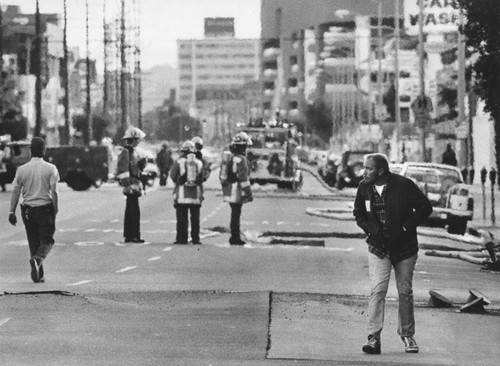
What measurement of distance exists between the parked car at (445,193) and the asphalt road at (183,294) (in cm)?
277

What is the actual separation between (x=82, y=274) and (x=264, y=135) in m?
50.9

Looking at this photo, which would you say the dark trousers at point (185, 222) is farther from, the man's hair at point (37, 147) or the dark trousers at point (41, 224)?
the man's hair at point (37, 147)

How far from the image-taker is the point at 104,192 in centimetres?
6269

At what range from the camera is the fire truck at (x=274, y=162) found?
6981 cm

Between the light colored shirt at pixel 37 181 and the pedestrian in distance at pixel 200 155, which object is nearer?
the light colored shirt at pixel 37 181

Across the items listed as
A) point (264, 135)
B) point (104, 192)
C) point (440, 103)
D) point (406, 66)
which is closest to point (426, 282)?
point (104, 192)

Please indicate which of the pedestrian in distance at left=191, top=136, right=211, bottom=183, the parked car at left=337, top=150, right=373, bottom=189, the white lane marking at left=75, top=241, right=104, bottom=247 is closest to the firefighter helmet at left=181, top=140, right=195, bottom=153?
the pedestrian in distance at left=191, top=136, right=211, bottom=183

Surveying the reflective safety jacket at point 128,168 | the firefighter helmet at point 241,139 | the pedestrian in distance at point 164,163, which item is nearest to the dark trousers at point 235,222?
the firefighter helmet at point 241,139

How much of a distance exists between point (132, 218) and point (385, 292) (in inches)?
607

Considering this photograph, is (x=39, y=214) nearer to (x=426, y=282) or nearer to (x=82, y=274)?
(x=82, y=274)

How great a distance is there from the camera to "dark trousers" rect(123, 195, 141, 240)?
28359mm

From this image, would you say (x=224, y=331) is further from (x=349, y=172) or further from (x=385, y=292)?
(x=349, y=172)

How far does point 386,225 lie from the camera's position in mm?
13383

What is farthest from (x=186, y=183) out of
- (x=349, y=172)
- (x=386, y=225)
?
(x=349, y=172)
